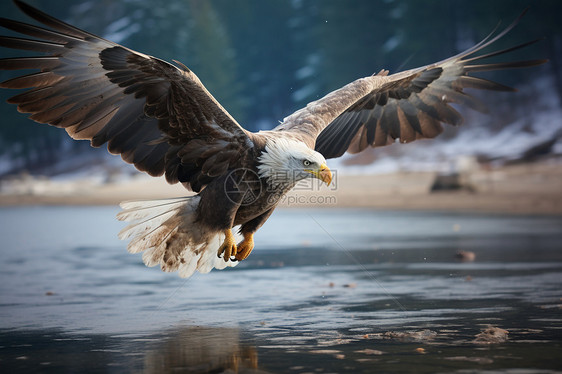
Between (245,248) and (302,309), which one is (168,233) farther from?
(302,309)

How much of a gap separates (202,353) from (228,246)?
1413mm

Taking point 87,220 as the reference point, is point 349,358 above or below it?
below

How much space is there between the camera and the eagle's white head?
5.38m

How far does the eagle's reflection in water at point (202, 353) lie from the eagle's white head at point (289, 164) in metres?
1.13

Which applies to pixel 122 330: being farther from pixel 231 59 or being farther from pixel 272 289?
pixel 231 59

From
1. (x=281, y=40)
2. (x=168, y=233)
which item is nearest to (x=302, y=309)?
(x=168, y=233)

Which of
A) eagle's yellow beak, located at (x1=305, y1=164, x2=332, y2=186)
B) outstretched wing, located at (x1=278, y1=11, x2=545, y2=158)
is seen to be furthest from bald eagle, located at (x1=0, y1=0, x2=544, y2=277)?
outstretched wing, located at (x1=278, y1=11, x2=545, y2=158)

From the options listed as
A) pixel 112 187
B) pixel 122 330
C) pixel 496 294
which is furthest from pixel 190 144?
pixel 112 187

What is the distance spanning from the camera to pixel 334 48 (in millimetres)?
31875

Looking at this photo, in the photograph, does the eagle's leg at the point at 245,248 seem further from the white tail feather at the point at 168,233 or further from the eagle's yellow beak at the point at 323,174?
the eagle's yellow beak at the point at 323,174

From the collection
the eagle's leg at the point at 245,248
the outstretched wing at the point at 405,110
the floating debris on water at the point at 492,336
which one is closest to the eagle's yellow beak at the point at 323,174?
the eagle's leg at the point at 245,248

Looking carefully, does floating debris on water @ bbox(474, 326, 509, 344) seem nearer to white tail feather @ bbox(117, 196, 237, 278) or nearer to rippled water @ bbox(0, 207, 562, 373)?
rippled water @ bbox(0, 207, 562, 373)

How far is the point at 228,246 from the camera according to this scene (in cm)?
582

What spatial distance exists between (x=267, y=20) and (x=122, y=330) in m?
37.1
